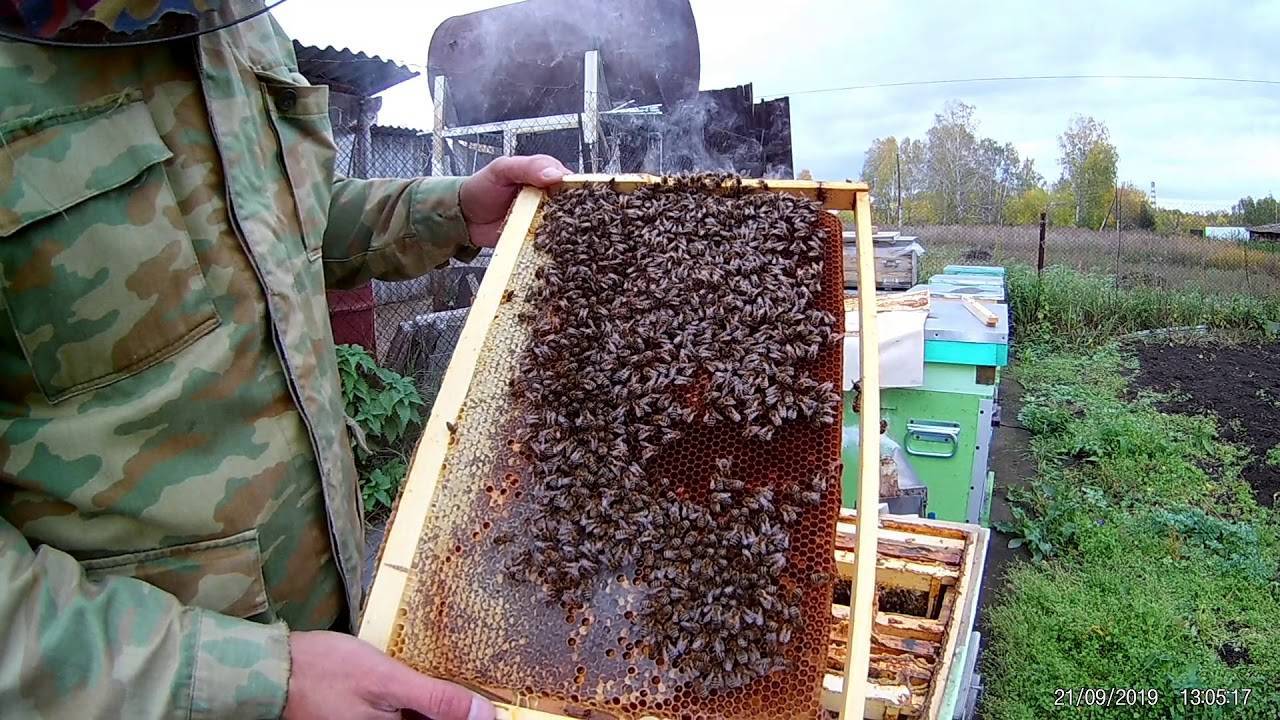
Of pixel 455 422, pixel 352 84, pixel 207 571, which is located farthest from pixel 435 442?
pixel 352 84

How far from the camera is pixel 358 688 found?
5.13 feet

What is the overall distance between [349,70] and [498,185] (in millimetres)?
6167

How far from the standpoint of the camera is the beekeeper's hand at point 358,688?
5.01 feet

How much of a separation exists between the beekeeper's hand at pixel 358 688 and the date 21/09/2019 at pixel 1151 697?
4.40 m

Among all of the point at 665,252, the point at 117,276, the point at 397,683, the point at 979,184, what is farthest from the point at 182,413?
the point at 979,184

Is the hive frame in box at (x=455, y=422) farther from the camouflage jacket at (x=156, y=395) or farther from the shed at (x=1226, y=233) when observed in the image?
the shed at (x=1226, y=233)

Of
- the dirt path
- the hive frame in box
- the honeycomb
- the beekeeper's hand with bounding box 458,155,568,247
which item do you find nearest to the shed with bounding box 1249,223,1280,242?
the dirt path

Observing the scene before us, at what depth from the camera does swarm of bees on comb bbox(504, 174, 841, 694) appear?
1841 millimetres

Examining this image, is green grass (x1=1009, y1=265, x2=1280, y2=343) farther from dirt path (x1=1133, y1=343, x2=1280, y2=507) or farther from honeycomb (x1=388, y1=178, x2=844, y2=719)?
honeycomb (x1=388, y1=178, x2=844, y2=719)

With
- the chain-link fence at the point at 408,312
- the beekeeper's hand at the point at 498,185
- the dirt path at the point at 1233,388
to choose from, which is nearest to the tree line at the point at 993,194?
the dirt path at the point at 1233,388

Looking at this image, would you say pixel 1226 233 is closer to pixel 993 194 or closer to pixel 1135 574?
pixel 993 194

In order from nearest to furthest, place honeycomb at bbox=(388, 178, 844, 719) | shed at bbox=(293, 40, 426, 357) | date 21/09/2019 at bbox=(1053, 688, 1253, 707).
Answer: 1. honeycomb at bbox=(388, 178, 844, 719)
2. date 21/09/2019 at bbox=(1053, 688, 1253, 707)
3. shed at bbox=(293, 40, 426, 357)

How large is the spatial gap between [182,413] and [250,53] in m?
1.01

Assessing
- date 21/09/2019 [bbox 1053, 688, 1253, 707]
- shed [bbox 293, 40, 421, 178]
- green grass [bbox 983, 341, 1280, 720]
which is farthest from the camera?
shed [bbox 293, 40, 421, 178]
